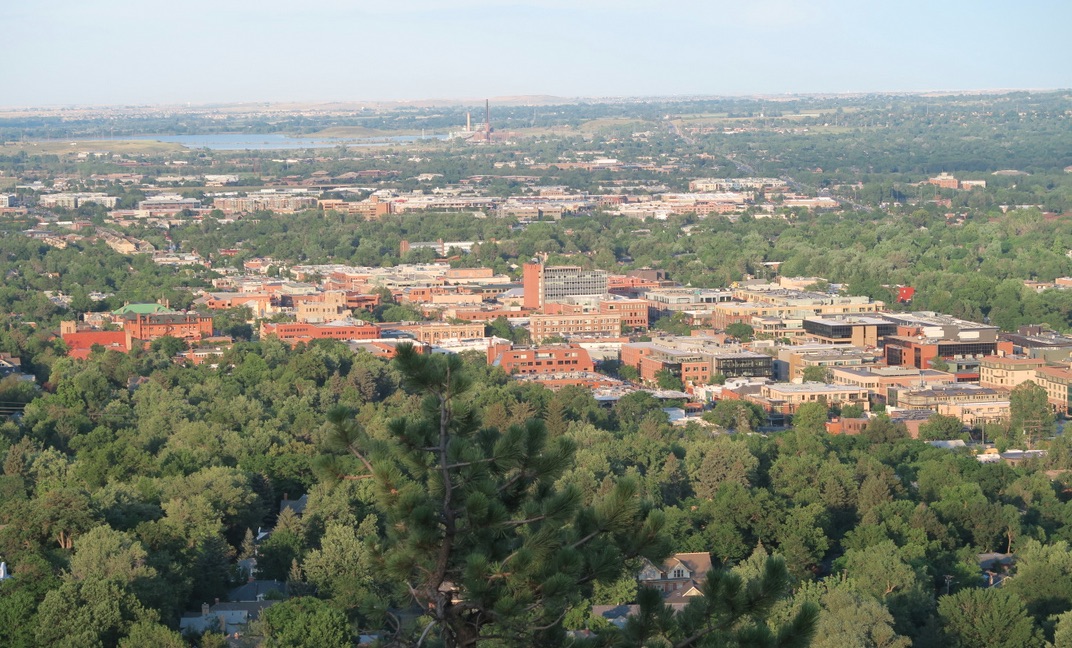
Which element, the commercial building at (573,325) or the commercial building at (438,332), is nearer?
the commercial building at (438,332)

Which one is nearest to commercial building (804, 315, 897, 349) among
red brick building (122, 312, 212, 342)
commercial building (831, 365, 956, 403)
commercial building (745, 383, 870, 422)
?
commercial building (831, 365, 956, 403)

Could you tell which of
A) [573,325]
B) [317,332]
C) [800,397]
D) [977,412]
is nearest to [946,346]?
[977,412]

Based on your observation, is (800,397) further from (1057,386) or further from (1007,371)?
(1057,386)

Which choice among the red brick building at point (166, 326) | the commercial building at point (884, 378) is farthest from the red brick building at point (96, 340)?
the commercial building at point (884, 378)

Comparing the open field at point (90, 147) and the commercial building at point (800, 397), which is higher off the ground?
the commercial building at point (800, 397)

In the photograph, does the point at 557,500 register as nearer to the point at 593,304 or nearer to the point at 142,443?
the point at 142,443

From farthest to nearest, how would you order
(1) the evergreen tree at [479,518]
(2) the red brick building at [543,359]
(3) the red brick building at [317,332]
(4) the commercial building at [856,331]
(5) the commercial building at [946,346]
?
(3) the red brick building at [317,332], (4) the commercial building at [856,331], (5) the commercial building at [946,346], (2) the red brick building at [543,359], (1) the evergreen tree at [479,518]

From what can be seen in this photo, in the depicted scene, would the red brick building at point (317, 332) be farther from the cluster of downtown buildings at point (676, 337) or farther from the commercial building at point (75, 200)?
the commercial building at point (75, 200)

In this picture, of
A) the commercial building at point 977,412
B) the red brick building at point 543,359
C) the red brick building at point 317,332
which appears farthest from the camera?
the red brick building at point 317,332

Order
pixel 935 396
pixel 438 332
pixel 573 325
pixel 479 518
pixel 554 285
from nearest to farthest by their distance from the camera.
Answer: pixel 479 518, pixel 935 396, pixel 438 332, pixel 573 325, pixel 554 285

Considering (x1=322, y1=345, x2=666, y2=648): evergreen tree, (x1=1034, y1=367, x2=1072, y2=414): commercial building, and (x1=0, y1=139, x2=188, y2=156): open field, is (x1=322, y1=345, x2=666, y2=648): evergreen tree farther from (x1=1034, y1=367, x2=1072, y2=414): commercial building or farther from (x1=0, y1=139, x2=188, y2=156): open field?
(x1=0, y1=139, x2=188, y2=156): open field

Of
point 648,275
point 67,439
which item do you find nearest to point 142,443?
point 67,439
